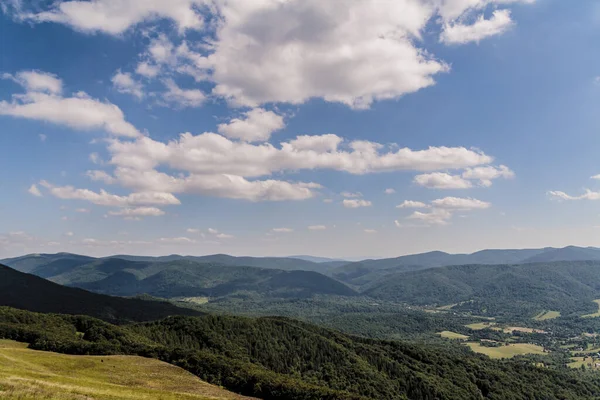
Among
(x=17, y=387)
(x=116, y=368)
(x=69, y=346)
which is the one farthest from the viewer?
(x=69, y=346)

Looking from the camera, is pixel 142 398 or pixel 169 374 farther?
pixel 169 374

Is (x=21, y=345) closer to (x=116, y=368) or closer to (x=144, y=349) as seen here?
(x=144, y=349)

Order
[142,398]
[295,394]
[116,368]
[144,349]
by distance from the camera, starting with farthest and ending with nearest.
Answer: [144,349] → [295,394] → [116,368] → [142,398]

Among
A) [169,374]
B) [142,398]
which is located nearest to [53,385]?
[142,398]

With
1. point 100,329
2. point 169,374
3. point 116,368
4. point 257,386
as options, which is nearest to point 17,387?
point 116,368

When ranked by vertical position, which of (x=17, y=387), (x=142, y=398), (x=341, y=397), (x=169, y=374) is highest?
(x=17, y=387)

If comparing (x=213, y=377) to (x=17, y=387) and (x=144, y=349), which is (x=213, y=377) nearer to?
(x=144, y=349)

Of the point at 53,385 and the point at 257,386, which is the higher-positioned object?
the point at 53,385
